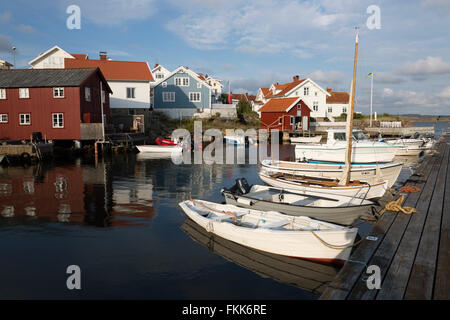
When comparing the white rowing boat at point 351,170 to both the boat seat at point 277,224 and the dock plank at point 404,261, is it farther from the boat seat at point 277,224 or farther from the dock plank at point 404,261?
the boat seat at point 277,224

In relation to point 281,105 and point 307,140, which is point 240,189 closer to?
point 307,140

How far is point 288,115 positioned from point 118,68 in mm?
26908

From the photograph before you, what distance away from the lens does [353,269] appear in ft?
22.6

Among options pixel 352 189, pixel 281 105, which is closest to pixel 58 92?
pixel 352 189

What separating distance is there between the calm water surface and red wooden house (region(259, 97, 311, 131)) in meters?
35.5

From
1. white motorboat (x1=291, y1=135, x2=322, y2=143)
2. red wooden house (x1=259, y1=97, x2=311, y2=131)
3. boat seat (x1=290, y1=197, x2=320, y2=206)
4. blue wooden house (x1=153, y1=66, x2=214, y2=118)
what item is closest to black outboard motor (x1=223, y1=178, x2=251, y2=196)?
boat seat (x1=290, y1=197, x2=320, y2=206)

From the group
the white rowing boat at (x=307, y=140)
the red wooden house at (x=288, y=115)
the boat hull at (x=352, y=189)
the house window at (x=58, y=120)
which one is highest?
the red wooden house at (x=288, y=115)

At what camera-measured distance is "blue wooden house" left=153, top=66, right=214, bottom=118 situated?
53875 millimetres

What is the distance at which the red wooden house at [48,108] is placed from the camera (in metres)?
32.9

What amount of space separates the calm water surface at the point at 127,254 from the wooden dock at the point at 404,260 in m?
1.50

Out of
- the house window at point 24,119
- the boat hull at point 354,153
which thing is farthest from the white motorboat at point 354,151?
the house window at point 24,119

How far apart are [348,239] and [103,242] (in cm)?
768
